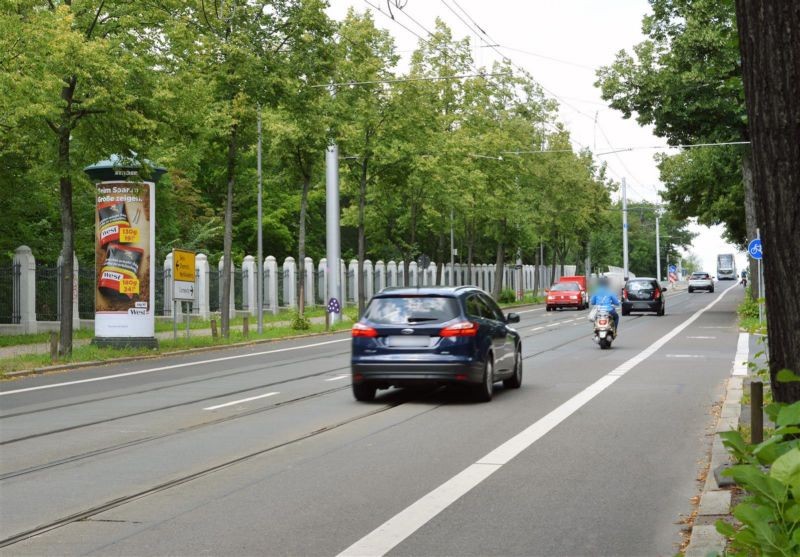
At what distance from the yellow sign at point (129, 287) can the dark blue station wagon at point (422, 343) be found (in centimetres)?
1263

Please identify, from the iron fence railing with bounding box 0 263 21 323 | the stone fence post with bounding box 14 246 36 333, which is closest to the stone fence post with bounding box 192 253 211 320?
the stone fence post with bounding box 14 246 36 333

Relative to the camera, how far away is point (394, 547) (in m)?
6.16

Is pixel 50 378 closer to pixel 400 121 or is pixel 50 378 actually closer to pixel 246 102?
pixel 246 102

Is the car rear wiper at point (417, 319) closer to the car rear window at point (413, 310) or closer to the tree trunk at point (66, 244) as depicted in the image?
the car rear window at point (413, 310)

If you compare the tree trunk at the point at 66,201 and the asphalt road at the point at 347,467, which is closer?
the asphalt road at the point at 347,467

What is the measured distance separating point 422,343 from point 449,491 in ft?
19.9

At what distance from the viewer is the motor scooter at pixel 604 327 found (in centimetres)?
2478

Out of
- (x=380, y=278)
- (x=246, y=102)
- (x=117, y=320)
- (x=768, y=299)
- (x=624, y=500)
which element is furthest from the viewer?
(x=380, y=278)

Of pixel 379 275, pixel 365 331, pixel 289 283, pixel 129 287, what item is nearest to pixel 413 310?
pixel 365 331

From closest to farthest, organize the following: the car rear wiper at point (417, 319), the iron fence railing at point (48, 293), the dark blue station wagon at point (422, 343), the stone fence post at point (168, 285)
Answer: the dark blue station wagon at point (422, 343) → the car rear wiper at point (417, 319) → the iron fence railing at point (48, 293) → the stone fence post at point (168, 285)

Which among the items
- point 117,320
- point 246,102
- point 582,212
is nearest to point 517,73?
point 582,212

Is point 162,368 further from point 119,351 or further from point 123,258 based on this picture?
point 123,258

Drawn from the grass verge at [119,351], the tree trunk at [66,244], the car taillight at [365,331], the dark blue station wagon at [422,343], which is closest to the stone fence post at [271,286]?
the grass verge at [119,351]

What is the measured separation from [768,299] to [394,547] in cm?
248
